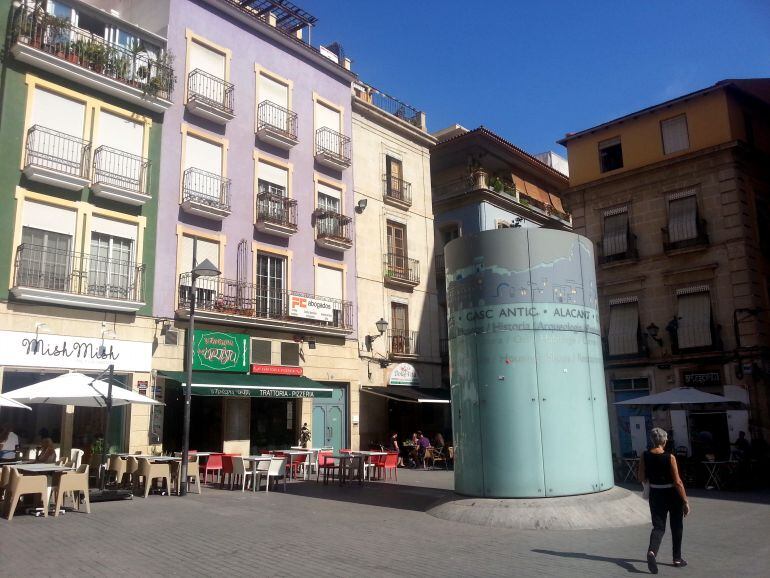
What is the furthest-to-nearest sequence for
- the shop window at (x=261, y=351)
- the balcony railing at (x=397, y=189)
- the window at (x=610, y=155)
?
the window at (x=610, y=155) < the balcony railing at (x=397, y=189) < the shop window at (x=261, y=351)

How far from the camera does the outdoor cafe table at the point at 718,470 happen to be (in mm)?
16625

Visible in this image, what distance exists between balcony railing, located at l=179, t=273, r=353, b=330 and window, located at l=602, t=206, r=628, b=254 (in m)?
11.7

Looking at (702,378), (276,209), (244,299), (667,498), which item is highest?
A: (276,209)

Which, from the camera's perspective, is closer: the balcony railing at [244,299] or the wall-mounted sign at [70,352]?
the wall-mounted sign at [70,352]

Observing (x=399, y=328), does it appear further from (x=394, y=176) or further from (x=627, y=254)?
(x=627, y=254)

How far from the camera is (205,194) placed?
67.5 ft

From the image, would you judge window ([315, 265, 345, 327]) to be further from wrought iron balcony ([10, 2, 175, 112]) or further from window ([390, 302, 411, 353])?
wrought iron balcony ([10, 2, 175, 112])

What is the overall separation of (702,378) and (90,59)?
876 inches

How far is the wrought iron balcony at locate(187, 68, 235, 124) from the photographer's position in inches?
Answer: 811

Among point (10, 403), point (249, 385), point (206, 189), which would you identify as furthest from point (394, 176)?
Result: point (10, 403)

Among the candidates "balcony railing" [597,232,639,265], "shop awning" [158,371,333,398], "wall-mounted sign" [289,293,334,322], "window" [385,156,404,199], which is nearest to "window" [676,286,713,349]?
"balcony railing" [597,232,639,265]

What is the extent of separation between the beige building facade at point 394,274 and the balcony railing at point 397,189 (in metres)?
0.04

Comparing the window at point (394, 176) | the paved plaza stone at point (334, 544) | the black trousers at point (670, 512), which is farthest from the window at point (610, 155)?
the black trousers at point (670, 512)

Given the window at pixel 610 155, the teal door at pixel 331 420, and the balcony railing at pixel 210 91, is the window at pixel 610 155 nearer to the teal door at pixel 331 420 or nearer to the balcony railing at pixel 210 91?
the teal door at pixel 331 420
